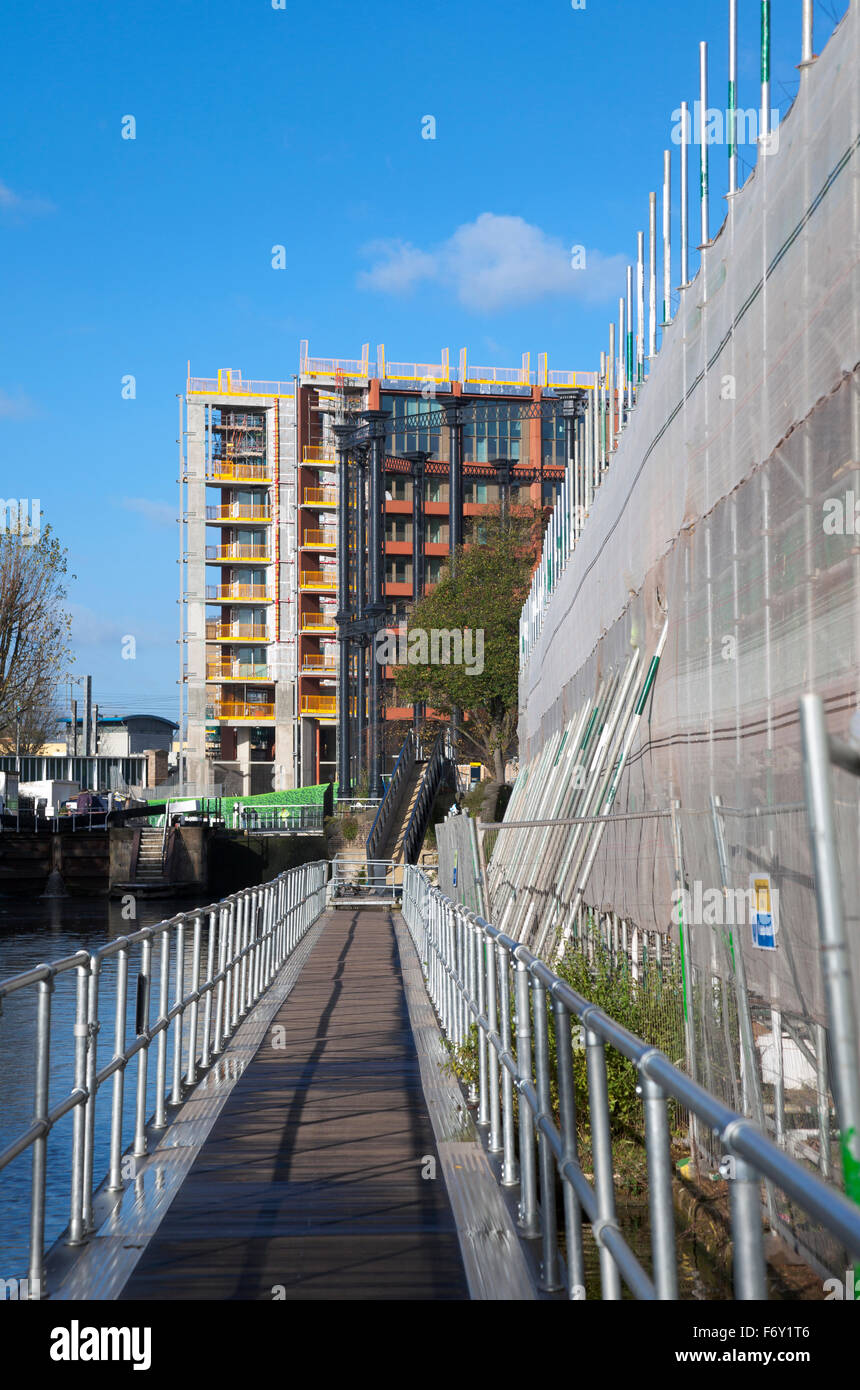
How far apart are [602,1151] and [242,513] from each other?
72.9 metres

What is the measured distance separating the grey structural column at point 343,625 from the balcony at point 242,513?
55.7 ft

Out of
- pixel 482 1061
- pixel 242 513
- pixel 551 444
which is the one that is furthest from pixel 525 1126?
pixel 242 513

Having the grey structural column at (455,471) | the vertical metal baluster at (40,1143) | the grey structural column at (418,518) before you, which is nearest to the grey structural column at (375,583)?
the grey structural column at (418,518)

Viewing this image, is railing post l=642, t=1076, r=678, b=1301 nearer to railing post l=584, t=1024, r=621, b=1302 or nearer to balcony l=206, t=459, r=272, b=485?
railing post l=584, t=1024, r=621, b=1302

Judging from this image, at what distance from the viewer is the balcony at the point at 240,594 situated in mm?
74500

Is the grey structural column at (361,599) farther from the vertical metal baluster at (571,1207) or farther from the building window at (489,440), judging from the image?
the vertical metal baluster at (571,1207)

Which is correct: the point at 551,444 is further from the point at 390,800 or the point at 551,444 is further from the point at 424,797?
the point at 424,797

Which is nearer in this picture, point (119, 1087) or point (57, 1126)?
point (119, 1087)

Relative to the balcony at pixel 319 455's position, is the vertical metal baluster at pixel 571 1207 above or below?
below

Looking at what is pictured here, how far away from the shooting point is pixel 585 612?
1689 centimetres

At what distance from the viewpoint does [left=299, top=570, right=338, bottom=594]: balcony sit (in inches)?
2854

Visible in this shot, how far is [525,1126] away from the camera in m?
5.54

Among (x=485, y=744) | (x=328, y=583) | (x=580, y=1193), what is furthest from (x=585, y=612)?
(x=328, y=583)
